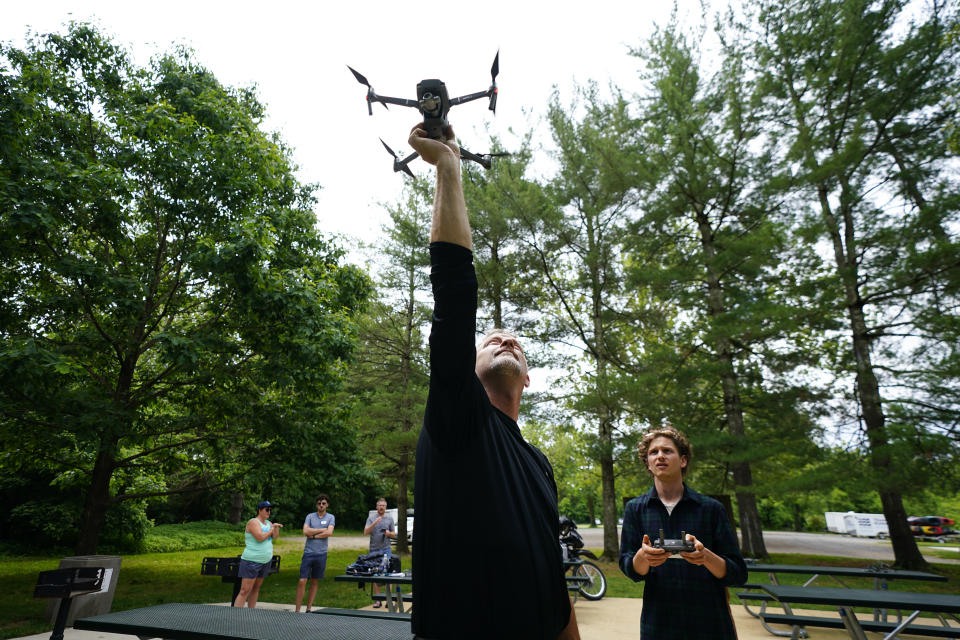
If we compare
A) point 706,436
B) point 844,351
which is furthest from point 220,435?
point 844,351

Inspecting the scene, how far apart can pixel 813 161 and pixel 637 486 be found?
10.3 metres

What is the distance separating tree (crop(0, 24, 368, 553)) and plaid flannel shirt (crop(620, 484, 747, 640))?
696 centimetres

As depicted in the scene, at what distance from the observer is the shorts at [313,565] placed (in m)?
7.58

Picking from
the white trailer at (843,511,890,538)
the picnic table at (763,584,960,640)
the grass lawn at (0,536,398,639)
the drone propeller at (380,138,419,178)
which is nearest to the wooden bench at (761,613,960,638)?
the picnic table at (763,584,960,640)

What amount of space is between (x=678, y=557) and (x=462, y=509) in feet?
7.09

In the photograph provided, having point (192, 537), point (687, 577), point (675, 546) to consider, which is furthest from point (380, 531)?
point (192, 537)

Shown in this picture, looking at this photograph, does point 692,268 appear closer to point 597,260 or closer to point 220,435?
point 597,260

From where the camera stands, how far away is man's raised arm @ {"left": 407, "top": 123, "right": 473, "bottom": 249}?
1.00 metres

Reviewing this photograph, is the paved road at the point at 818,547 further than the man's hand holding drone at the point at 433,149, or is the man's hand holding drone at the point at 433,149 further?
the paved road at the point at 818,547

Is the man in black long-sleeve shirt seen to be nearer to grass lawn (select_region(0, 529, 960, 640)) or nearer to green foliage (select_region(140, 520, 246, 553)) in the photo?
grass lawn (select_region(0, 529, 960, 640))

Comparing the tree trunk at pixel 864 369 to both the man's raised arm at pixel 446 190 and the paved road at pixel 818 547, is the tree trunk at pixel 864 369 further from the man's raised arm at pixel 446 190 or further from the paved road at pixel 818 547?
the man's raised arm at pixel 446 190

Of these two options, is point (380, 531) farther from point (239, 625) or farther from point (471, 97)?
point (471, 97)

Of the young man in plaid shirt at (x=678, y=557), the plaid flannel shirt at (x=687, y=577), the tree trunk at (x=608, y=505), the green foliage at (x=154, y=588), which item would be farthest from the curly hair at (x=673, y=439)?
the tree trunk at (x=608, y=505)

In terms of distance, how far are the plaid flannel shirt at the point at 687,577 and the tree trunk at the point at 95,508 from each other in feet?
31.3
